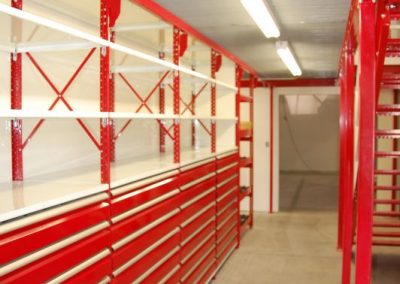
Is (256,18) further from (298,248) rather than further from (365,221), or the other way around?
(298,248)

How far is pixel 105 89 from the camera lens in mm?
2537

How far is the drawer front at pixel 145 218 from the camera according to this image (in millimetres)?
2656

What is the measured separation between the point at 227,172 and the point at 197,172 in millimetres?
1288

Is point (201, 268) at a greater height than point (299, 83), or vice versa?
point (299, 83)

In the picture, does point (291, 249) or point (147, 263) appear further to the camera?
point (291, 249)

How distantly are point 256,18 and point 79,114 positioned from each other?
2.00 meters

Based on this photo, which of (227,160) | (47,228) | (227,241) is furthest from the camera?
(227,241)

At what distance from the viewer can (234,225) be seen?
5.98m

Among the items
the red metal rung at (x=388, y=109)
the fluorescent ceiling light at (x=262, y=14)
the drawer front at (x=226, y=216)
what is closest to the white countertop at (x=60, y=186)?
the fluorescent ceiling light at (x=262, y=14)

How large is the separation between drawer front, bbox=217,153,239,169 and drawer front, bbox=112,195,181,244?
1445mm

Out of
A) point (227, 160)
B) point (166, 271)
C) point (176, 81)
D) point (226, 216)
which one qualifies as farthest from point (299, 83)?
point (166, 271)

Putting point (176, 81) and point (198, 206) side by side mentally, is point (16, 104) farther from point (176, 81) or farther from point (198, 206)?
Answer: point (198, 206)

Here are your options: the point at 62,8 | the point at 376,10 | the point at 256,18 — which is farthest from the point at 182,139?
the point at 376,10

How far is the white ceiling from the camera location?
13.0 feet
